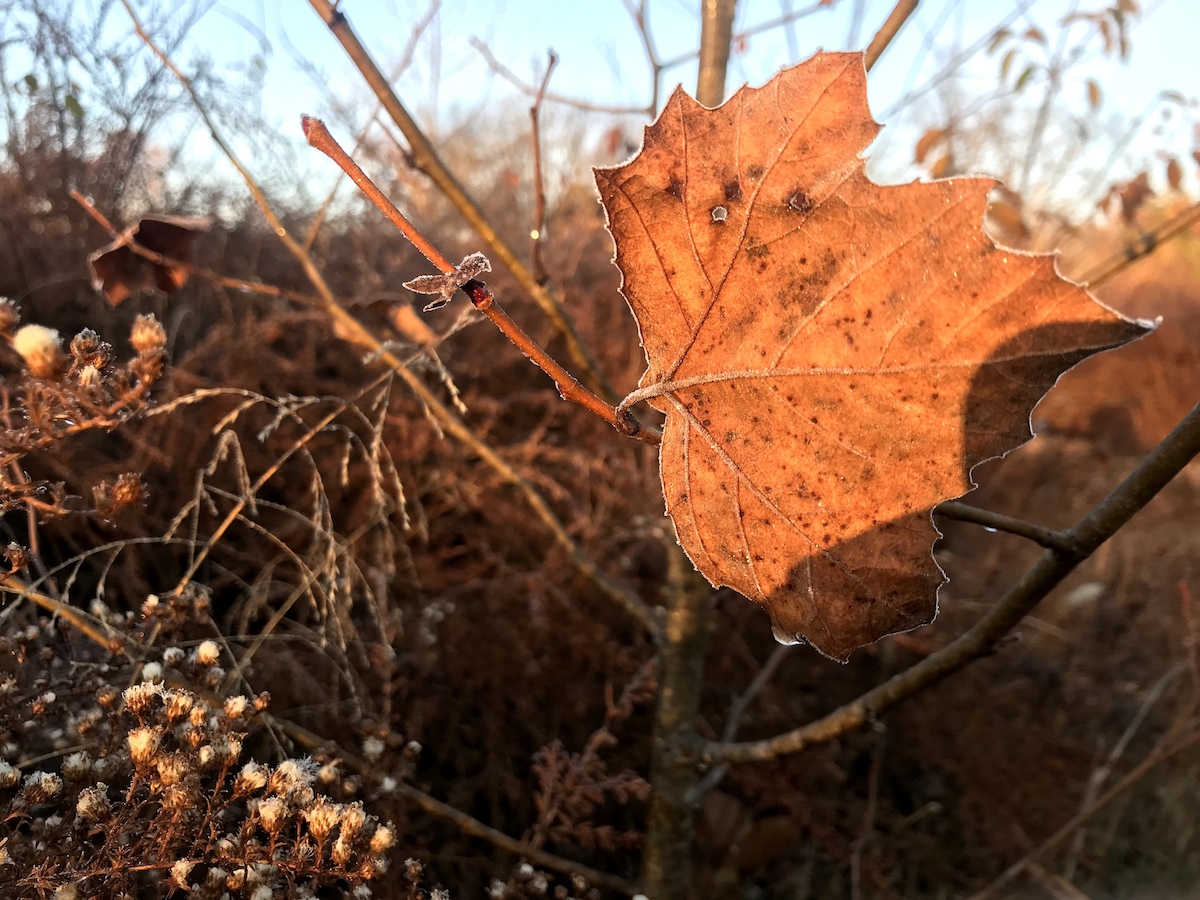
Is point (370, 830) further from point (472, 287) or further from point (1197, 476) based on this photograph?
point (1197, 476)

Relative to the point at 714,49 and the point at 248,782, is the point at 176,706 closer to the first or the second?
the point at 248,782

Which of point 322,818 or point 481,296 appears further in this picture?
point 322,818

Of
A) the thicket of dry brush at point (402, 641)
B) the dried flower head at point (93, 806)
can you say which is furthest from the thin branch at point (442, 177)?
the dried flower head at point (93, 806)

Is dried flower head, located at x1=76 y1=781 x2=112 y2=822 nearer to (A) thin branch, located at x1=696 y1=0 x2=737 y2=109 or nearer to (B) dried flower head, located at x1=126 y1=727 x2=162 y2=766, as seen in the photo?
(B) dried flower head, located at x1=126 y1=727 x2=162 y2=766

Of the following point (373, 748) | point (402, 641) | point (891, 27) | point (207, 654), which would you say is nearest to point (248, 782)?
point (207, 654)

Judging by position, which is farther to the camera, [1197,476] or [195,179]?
[1197,476]

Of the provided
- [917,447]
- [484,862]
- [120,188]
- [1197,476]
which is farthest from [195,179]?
[1197,476]

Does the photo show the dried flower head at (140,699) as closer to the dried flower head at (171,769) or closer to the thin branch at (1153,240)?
the dried flower head at (171,769)
